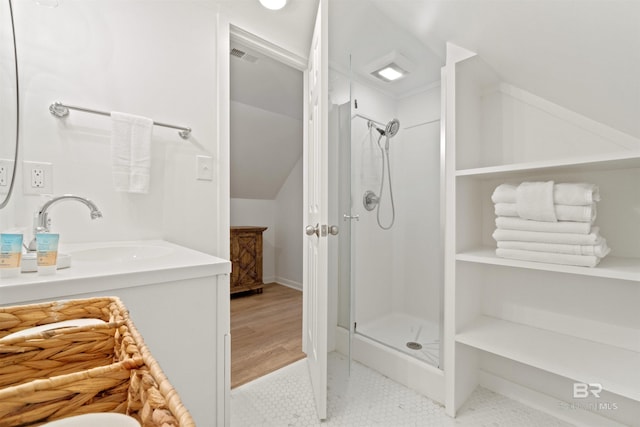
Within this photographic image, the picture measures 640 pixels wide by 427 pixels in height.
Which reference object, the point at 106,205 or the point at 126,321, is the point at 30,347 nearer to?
the point at 126,321

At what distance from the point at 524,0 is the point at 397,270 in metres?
1.93

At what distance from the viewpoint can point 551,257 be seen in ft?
3.65

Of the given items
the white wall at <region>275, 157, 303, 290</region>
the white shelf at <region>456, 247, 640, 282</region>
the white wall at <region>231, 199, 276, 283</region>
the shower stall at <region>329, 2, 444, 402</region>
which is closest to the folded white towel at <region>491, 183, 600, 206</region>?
the white shelf at <region>456, 247, 640, 282</region>

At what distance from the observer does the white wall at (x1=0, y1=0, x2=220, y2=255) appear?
112 centimetres

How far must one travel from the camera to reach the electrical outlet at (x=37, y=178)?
43.0 inches

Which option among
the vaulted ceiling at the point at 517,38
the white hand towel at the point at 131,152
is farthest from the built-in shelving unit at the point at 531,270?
the white hand towel at the point at 131,152

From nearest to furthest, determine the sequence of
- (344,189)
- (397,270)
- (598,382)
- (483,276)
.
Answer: (598,382) → (483,276) → (344,189) → (397,270)

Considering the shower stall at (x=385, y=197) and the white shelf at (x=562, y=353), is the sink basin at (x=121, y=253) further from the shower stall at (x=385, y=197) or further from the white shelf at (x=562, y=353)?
the white shelf at (x=562, y=353)

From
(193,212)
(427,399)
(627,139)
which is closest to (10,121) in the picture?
(193,212)

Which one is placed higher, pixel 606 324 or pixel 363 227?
pixel 363 227

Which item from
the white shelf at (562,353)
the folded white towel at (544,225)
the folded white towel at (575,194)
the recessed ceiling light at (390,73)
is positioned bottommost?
the white shelf at (562,353)

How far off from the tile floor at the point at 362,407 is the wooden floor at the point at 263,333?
15cm

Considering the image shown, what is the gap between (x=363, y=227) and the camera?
221 cm

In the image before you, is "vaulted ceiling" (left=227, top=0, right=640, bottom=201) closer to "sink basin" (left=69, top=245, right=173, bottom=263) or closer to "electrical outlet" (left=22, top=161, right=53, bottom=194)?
"electrical outlet" (left=22, top=161, right=53, bottom=194)
